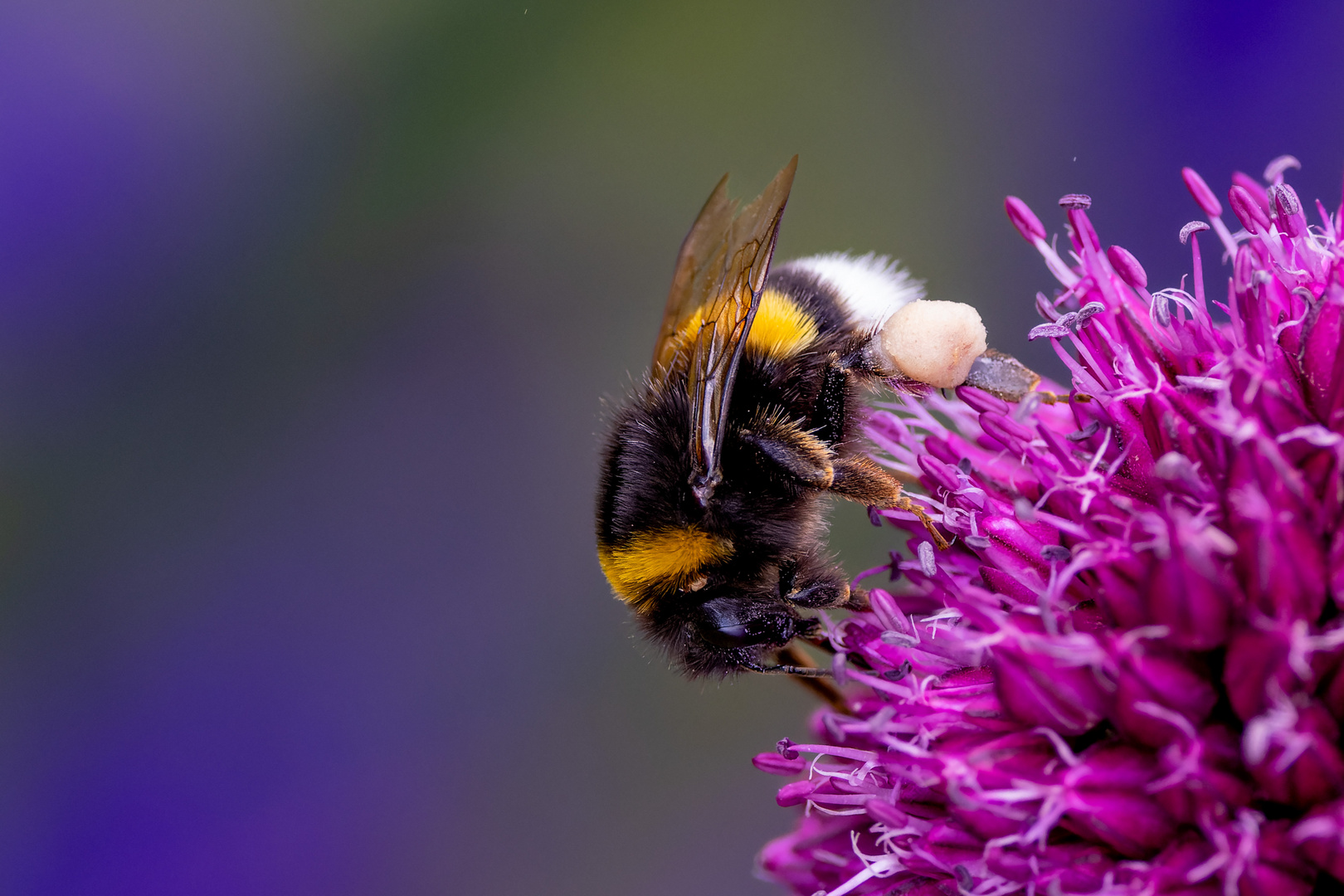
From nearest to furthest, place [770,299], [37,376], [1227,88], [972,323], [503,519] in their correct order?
[972,323]
[770,299]
[1227,88]
[37,376]
[503,519]

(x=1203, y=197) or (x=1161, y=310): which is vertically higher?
(x=1203, y=197)

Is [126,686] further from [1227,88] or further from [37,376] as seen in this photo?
[1227,88]

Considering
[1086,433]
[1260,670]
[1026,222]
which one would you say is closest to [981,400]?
[1086,433]

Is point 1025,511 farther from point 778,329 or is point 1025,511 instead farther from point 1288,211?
point 1288,211

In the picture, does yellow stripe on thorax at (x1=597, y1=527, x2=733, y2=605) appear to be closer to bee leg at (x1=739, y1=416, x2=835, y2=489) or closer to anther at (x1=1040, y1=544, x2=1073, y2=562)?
bee leg at (x1=739, y1=416, x2=835, y2=489)

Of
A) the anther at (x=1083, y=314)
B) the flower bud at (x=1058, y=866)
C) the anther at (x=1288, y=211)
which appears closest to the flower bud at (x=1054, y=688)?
the flower bud at (x=1058, y=866)

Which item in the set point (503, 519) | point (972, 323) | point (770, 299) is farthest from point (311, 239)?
point (972, 323)
